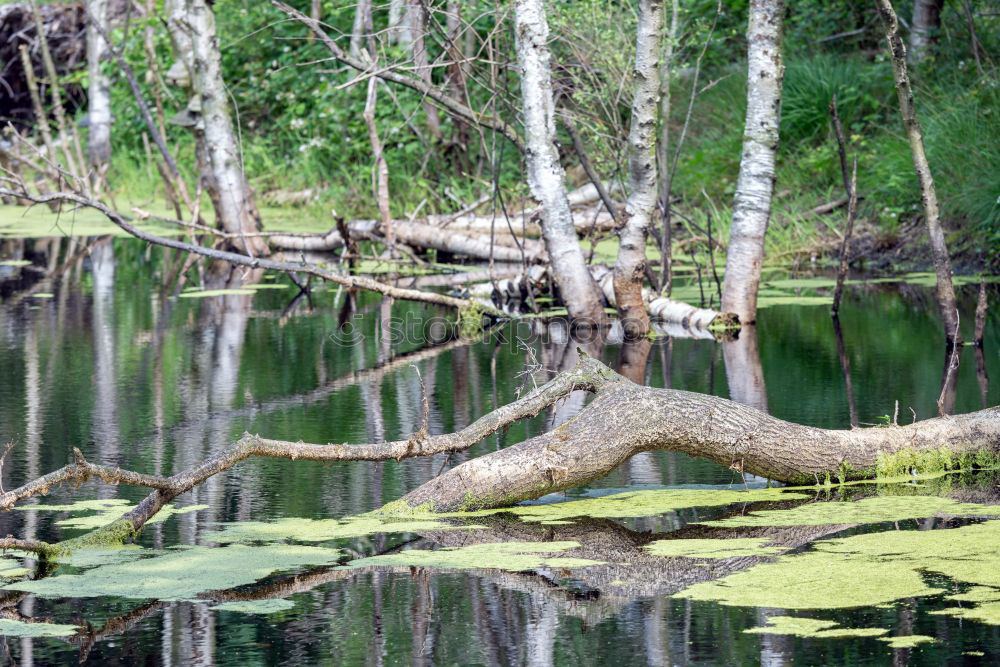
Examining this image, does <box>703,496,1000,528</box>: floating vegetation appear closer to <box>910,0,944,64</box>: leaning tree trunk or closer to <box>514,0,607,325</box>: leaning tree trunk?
<box>514,0,607,325</box>: leaning tree trunk

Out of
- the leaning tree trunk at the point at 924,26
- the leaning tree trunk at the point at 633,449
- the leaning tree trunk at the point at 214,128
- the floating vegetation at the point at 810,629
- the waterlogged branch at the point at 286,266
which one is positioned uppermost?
the leaning tree trunk at the point at 924,26

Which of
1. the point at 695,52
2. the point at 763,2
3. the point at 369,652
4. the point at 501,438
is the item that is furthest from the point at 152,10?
the point at 369,652

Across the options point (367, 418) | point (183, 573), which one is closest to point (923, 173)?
point (367, 418)

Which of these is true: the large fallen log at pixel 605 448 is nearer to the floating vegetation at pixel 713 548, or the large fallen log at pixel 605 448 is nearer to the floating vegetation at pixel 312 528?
the floating vegetation at pixel 312 528

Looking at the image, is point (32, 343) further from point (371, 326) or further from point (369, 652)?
point (369, 652)

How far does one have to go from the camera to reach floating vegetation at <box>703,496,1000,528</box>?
6543 mm

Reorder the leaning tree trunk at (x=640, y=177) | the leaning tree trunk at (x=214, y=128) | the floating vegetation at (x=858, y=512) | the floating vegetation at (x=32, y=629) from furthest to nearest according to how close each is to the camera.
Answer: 1. the leaning tree trunk at (x=214, y=128)
2. the leaning tree trunk at (x=640, y=177)
3. the floating vegetation at (x=858, y=512)
4. the floating vegetation at (x=32, y=629)

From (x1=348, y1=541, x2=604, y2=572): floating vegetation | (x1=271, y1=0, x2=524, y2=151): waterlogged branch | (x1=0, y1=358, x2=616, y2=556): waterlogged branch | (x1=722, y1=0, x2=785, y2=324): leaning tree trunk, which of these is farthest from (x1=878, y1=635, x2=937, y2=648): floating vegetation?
(x1=722, y1=0, x2=785, y2=324): leaning tree trunk

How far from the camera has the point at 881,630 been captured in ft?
16.4

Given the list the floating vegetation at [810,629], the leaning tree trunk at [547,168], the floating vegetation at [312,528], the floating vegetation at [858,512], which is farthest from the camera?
the leaning tree trunk at [547,168]

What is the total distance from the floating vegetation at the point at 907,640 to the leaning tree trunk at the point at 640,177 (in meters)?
7.03

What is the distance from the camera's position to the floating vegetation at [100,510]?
6.76m

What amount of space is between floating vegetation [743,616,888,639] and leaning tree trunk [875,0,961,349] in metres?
6.06

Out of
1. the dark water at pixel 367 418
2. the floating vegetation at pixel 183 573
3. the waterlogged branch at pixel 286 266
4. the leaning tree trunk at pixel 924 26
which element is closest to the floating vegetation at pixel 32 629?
the dark water at pixel 367 418
